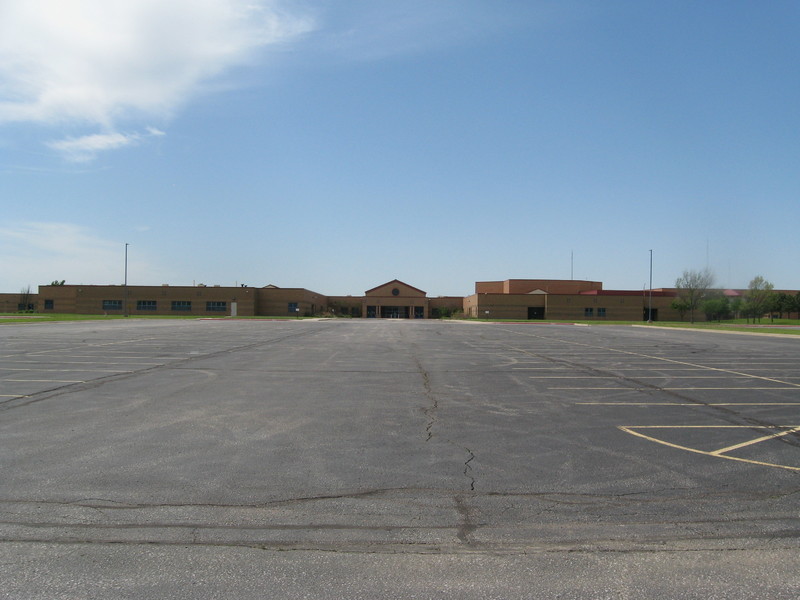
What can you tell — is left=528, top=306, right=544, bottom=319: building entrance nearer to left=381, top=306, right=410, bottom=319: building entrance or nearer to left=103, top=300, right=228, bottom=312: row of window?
left=381, top=306, right=410, bottom=319: building entrance

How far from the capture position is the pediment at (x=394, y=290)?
393 feet

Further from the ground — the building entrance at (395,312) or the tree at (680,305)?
the tree at (680,305)

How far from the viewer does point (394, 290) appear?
394 ft

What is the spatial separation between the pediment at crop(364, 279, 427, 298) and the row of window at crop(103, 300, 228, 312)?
3138cm

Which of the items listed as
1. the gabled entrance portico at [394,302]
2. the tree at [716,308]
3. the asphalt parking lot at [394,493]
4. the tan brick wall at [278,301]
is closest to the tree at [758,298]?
the tree at [716,308]

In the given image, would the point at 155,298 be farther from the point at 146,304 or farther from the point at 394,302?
the point at 394,302

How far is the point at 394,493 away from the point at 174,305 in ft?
328

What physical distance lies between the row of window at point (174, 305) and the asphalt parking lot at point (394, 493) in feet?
290

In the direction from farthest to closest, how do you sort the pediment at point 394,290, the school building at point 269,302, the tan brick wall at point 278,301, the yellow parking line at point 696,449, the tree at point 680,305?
the pediment at point 394,290 → the tan brick wall at point 278,301 → the school building at point 269,302 → the tree at point 680,305 → the yellow parking line at point 696,449

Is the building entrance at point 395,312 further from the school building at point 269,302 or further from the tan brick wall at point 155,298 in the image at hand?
the tan brick wall at point 155,298

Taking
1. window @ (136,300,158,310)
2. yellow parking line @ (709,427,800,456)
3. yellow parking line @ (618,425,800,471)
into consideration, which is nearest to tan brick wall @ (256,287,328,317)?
window @ (136,300,158,310)

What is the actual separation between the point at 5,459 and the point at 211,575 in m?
4.38

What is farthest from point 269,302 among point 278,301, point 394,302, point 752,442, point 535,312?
point 752,442

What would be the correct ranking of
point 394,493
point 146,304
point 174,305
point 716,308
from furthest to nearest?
1. point 146,304
2. point 174,305
3. point 716,308
4. point 394,493
